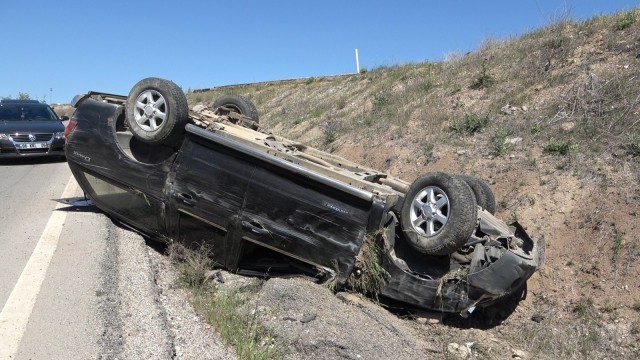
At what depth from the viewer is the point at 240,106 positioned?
7957 millimetres

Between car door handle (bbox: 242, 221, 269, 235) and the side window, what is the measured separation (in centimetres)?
113

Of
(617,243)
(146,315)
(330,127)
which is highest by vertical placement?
(617,243)

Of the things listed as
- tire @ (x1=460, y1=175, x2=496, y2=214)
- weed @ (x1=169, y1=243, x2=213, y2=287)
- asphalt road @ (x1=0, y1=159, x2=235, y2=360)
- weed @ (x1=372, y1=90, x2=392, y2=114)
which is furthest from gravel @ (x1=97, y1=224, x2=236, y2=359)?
weed @ (x1=372, y1=90, x2=392, y2=114)

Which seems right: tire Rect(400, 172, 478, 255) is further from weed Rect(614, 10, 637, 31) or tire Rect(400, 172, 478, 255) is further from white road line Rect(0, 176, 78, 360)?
weed Rect(614, 10, 637, 31)

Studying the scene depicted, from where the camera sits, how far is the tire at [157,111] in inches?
217

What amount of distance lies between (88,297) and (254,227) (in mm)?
1555

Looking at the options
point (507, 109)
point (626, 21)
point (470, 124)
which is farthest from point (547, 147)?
point (626, 21)

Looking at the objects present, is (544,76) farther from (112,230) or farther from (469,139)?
(112,230)

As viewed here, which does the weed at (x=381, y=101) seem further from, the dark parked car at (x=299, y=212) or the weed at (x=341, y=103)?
the dark parked car at (x=299, y=212)

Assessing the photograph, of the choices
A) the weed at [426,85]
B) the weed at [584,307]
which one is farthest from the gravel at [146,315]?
the weed at [426,85]

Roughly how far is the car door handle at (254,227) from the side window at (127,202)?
113 cm

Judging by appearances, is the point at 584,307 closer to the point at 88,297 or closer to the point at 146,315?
the point at 146,315

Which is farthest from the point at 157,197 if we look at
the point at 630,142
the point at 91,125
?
the point at 630,142

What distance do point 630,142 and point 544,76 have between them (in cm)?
316
